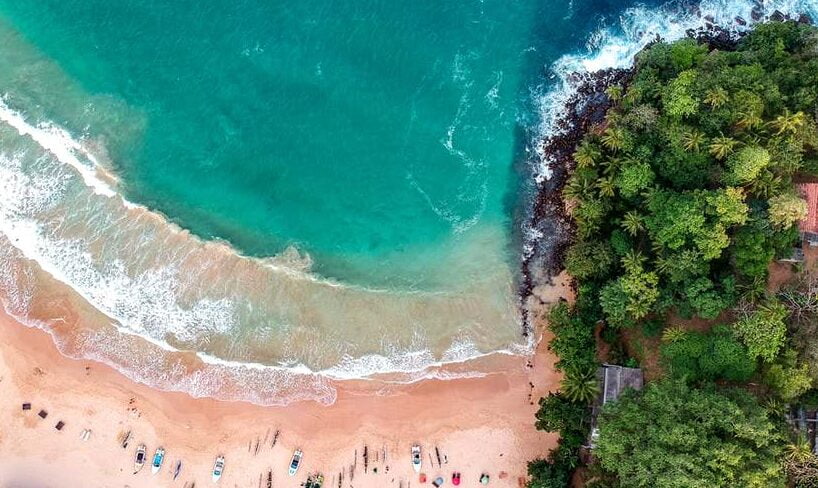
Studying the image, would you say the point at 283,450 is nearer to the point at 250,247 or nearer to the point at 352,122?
the point at 250,247

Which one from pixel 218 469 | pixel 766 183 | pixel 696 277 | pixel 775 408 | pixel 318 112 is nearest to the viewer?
pixel 775 408

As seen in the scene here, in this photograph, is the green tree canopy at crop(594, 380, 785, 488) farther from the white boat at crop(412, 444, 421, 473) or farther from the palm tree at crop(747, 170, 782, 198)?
the palm tree at crop(747, 170, 782, 198)

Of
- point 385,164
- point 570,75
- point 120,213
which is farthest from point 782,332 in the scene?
point 120,213

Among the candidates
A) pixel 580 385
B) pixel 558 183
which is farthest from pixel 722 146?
pixel 580 385

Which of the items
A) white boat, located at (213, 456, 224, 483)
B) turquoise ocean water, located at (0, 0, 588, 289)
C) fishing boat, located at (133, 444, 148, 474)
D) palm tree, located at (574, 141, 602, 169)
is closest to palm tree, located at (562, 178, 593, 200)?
palm tree, located at (574, 141, 602, 169)

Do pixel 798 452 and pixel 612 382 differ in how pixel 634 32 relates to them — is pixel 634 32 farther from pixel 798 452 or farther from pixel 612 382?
pixel 798 452

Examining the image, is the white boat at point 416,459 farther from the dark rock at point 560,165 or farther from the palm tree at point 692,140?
the palm tree at point 692,140
